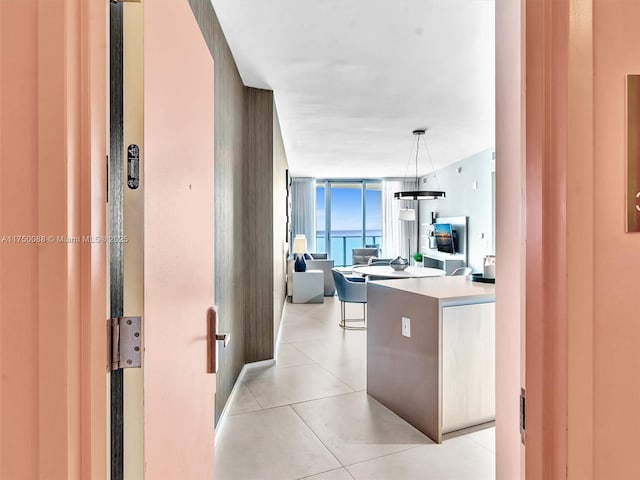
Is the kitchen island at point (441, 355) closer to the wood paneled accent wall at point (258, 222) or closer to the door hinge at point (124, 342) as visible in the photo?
the wood paneled accent wall at point (258, 222)

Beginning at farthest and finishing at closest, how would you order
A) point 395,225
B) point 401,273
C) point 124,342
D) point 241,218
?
point 395,225, point 401,273, point 241,218, point 124,342

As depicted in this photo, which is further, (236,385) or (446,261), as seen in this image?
(446,261)

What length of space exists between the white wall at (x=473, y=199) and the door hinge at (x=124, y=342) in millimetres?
6794

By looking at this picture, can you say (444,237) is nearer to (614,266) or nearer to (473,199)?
(473,199)

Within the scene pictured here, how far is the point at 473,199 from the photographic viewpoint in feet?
24.2

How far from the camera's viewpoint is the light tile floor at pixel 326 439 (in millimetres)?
2113

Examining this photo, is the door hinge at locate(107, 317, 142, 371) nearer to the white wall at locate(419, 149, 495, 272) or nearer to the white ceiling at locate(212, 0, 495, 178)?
the white ceiling at locate(212, 0, 495, 178)

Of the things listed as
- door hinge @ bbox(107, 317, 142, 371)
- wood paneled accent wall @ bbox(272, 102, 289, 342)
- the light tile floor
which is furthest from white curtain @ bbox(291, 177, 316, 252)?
door hinge @ bbox(107, 317, 142, 371)

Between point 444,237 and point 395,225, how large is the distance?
97.5 inches

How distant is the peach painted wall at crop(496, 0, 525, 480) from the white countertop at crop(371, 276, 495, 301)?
891mm

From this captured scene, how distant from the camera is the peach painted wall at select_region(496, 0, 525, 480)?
1.41 metres

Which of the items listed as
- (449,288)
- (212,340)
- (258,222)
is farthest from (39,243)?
(258,222)

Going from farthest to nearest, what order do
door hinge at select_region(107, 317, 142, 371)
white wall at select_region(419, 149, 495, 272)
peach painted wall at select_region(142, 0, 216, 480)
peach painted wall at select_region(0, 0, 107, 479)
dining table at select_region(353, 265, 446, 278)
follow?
white wall at select_region(419, 149, 495, 272), dining table at select_region(353, 265, 446, 278), peach painted wall at select_region(142, 0, 216, 480), door hinge at select_region(107, 317, 142, 371), peach painted wall at select_region(0, 0, 107, 479)

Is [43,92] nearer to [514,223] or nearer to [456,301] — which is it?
[514,223]
